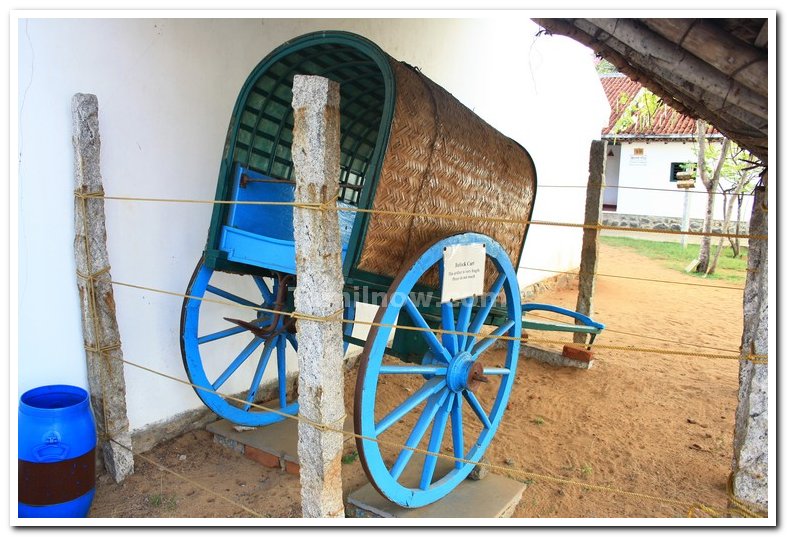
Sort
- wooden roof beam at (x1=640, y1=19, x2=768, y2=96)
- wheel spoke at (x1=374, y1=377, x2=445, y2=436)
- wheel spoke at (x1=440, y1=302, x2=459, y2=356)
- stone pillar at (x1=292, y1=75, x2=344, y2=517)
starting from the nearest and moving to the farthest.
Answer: wooden roof beam at (x1=640, y1=19, x2=768, y2=96), stone pillar at (x1=292, y1=75, x2=344, y2=517), wheel spoke at (x1=374, y1=377, x2=445, y2=436), wheel spoke at (x1=440, y1=302, x2=459, y2=356)

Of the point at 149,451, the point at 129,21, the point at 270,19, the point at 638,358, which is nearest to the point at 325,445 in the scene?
the point at 149,451

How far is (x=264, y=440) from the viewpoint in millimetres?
3742

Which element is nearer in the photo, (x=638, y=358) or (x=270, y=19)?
(x=270, y=19)

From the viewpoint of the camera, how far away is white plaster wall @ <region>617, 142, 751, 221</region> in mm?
15289

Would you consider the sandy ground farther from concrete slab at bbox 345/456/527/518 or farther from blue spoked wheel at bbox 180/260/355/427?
blue spoked wheel at bbox 180/260/355/427

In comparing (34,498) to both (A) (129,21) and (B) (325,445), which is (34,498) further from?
(A) (129,21)

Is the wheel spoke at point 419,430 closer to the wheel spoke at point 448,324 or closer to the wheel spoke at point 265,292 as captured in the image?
the wheel spoke at point 448,324

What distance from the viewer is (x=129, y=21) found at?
3279 mm

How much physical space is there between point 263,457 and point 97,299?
1.44m

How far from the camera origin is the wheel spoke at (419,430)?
9.26ft

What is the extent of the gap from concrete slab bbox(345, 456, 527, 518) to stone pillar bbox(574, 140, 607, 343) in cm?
322

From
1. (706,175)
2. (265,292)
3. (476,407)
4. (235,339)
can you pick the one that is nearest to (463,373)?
(476,407)

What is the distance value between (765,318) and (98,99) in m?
3.74

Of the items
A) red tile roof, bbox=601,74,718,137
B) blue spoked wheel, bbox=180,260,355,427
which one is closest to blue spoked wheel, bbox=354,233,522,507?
blue spoked wheel, bbox=180,260,355,427
